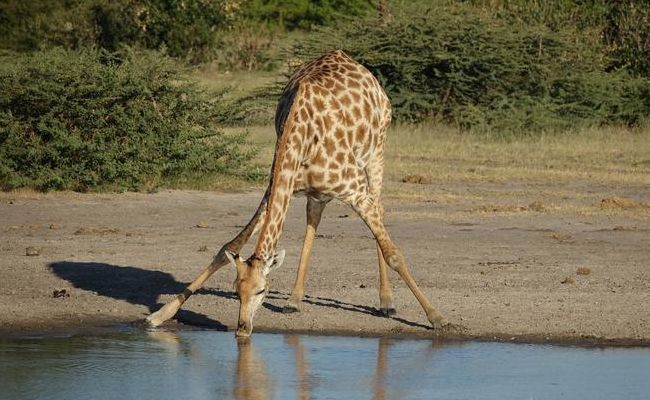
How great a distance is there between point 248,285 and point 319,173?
4.17 feet

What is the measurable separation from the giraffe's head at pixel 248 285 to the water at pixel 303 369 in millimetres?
215

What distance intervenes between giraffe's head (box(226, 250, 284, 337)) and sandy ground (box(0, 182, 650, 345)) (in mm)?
960

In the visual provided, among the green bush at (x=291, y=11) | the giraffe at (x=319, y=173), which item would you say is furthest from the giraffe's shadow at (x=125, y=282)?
the green bush at (x=291, y=11)

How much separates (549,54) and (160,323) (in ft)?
56.5

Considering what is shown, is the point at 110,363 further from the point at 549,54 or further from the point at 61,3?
the point at 61,3

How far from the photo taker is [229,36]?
120 feet

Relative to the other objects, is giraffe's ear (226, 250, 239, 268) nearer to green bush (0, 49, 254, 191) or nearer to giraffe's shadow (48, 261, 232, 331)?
giraffe's shadow (48, 261, 232, 331)

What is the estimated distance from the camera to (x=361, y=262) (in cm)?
1151

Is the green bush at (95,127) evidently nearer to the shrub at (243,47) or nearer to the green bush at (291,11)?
the shrub at (243,47)

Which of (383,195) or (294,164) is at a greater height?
(294,164)

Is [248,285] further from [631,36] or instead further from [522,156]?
[631,36]

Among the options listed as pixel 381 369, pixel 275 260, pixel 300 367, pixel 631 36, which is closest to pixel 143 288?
pixel 275 260

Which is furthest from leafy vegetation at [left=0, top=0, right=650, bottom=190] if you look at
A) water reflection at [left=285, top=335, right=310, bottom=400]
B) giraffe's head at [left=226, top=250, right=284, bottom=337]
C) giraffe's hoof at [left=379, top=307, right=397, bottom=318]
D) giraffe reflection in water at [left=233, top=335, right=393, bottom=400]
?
giraffe's head at [left=226, top=250, right=284, bottom=337]

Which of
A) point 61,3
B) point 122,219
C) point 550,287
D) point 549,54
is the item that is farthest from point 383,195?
point 61,3
